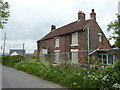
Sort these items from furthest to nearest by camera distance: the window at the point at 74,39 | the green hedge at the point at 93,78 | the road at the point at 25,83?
the window at the point at 74,39
the road at the point at 25,83
the green hedge at the point at 93,78

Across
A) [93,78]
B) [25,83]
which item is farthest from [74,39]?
[93,78]

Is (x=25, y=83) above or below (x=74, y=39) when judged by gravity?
below

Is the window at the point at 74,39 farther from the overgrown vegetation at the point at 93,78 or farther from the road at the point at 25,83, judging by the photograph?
the overgrown vegetation at the point at 93,78

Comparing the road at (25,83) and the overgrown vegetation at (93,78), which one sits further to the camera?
the road at (25,83)

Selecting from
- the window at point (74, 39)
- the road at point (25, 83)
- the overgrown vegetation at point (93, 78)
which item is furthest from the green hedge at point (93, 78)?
the window at point (74, 39)

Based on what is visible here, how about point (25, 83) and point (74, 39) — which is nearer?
point (25, 83)

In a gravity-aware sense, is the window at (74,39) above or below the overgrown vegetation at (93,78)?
above

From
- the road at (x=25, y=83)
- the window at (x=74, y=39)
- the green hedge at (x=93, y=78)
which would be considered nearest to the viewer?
the green hedge at (x=93, y=78)

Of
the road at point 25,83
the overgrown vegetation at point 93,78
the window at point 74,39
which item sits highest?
the window at point 74,39

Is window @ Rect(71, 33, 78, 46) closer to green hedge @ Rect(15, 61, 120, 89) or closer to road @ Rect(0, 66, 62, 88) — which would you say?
road @ Rect(0, 66, 62, 88)

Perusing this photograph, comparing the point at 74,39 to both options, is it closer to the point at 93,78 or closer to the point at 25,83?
the point at 25,83

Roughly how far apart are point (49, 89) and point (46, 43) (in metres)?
25.1

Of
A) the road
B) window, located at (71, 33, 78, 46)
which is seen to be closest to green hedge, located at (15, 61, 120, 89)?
the road

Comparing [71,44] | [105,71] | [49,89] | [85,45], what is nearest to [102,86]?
[105,71]
